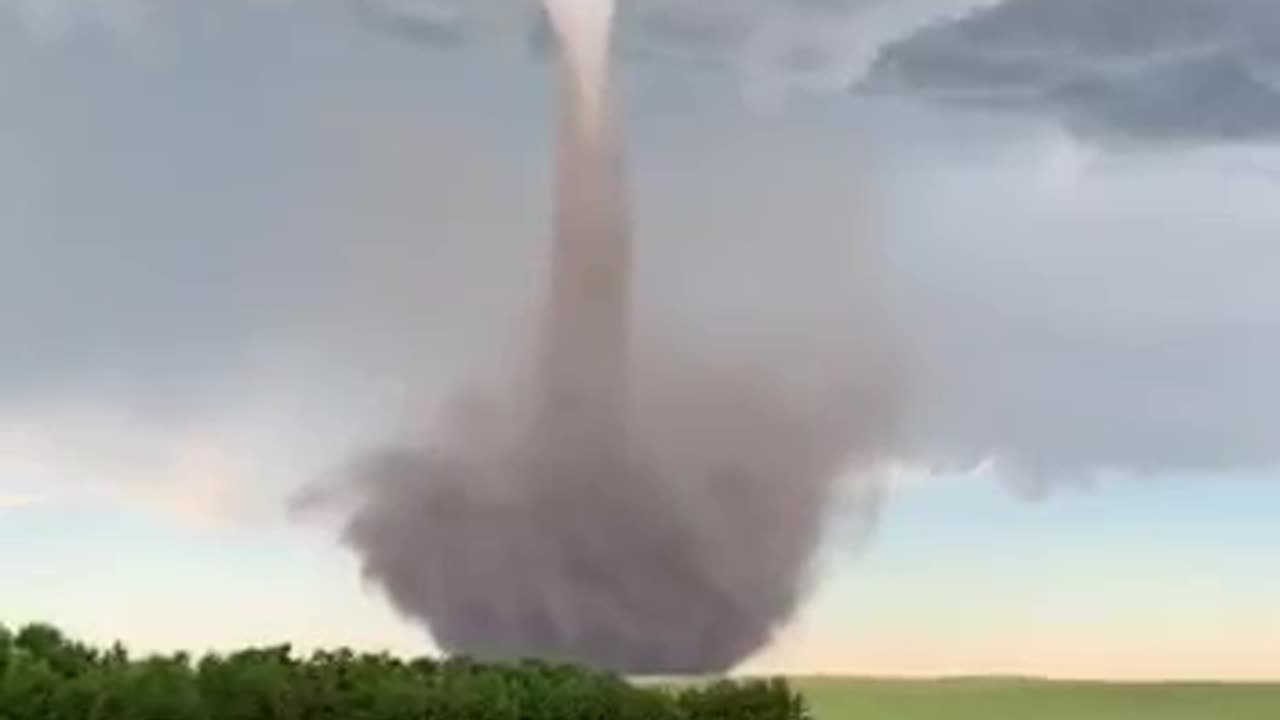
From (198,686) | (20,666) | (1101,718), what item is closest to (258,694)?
(198,686)

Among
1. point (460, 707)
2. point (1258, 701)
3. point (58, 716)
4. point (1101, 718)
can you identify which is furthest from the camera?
point (1258, 701)

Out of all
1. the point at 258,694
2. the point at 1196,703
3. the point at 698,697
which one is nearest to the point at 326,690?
the point at 258,694

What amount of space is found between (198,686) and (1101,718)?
54.3 metres

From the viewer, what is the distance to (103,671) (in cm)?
4803

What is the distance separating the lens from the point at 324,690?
48375mm

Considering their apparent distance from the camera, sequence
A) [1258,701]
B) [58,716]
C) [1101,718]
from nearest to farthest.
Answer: [58,716], [1101,718], [1258,701]

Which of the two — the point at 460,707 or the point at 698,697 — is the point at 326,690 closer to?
the point at 460,707

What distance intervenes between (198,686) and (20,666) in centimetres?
376

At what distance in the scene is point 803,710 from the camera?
5334 centimetres

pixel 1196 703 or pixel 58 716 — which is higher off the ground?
pixel 1196 703

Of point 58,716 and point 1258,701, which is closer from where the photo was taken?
point 58,716

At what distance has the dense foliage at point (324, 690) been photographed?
4631cm

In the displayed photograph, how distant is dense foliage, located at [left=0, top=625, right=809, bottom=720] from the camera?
46.3 meters

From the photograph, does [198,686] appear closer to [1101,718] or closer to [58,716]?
[58,716]
